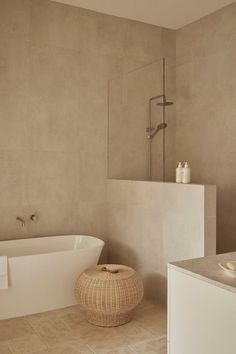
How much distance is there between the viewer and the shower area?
3570 mm

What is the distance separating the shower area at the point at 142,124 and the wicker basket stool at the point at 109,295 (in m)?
1.10

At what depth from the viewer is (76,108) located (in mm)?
4023

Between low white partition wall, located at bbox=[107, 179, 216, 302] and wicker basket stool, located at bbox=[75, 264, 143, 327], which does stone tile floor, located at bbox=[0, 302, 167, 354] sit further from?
low white partition wall, located at bbox=[107, 179, 216, 302]

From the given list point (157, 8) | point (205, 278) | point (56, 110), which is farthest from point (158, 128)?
point (205, 278)

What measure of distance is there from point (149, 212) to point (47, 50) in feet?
6.63

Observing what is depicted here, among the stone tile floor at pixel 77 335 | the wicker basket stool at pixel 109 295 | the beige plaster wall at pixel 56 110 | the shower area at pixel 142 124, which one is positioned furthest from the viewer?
the beige plaster wall at pixel 56 110

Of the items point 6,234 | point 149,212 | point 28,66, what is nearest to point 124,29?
point 28,66

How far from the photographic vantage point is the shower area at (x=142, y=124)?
357 cm

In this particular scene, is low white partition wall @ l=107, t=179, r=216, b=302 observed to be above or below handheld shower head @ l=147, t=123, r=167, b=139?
below

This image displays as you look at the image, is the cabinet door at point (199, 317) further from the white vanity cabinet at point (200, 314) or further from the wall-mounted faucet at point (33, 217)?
the wall-mounted faucet at point (33, 217)

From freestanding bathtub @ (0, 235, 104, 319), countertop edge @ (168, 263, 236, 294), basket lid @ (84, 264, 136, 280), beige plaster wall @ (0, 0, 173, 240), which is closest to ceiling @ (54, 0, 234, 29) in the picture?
beige plaster wall @ (0, 0, 173, 240)

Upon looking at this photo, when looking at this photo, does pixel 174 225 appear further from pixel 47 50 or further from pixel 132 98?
pixel 47 50

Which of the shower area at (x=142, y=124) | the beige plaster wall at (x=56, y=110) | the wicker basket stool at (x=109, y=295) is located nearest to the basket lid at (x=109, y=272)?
the wicker basket stool at (x=109, y=295)

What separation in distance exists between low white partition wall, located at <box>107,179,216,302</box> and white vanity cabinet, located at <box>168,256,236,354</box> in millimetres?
1263
